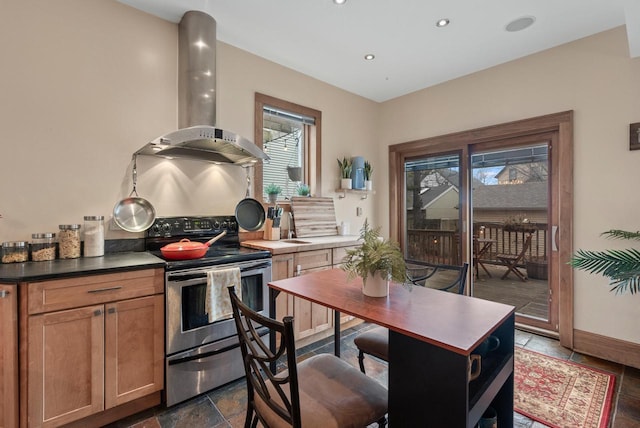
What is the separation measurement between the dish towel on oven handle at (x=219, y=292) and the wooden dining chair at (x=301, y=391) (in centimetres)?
87

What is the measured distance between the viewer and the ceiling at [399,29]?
2.33 meters

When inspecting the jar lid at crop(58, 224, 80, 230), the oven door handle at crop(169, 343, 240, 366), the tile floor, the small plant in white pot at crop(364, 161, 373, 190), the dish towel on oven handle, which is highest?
the small plant in white pot at crop(364, 161, 373, 190)

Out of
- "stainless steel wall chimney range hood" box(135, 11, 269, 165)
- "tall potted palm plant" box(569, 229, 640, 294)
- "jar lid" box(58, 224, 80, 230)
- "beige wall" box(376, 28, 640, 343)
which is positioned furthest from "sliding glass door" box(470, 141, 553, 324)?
"jar lid" box(58, 224, 80, 230)

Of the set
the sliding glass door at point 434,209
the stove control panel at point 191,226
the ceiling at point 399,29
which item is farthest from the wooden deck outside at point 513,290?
the stove control panel at point 191,226

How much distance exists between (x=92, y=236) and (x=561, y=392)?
3.57 metres

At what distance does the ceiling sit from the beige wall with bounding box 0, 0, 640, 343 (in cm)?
19

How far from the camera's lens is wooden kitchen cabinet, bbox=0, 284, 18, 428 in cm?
151

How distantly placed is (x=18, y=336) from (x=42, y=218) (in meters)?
0.85

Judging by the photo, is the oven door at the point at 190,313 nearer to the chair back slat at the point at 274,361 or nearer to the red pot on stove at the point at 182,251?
the red pot on stove at the point at 182,251

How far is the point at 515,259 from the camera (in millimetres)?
3398

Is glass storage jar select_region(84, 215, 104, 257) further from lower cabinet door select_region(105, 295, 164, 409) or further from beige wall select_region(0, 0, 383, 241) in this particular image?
lower cabinet door select_region(105, 295, 164, 409)

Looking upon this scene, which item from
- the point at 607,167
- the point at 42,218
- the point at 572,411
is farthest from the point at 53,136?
the point at 607,167

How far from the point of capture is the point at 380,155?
443 cm

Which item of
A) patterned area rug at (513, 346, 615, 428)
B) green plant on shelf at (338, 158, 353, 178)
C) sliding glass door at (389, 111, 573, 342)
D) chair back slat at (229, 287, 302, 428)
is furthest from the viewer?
green plant on shelf at (338, 158, 353, 178)
